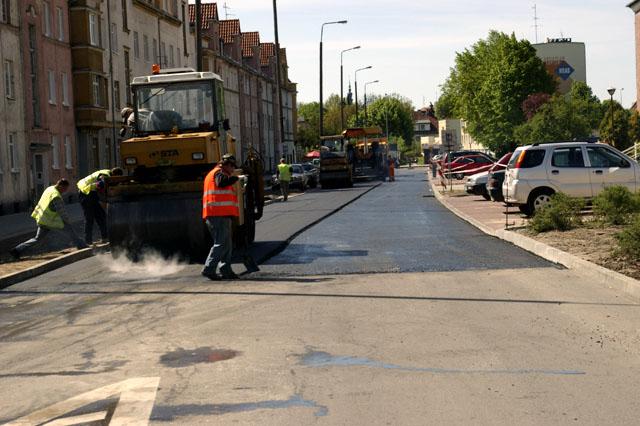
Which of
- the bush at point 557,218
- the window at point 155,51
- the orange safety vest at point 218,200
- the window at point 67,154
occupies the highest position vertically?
the window at point 155,51

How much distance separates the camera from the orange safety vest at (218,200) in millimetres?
15039

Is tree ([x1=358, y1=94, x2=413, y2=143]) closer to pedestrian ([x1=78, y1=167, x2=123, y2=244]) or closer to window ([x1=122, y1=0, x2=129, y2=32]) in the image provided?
window ([x1=122, y1=0, x2=129, y2=32])

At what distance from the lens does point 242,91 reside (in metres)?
91.4

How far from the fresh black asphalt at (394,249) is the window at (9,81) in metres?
18.0

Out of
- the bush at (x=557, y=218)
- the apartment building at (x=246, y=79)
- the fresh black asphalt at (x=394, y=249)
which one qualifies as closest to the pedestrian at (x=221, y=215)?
the fresh black asphalt at (x=394, y=249)

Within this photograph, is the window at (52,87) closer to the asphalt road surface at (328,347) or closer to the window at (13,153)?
the window at (13,153)

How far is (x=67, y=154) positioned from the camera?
48.9 m

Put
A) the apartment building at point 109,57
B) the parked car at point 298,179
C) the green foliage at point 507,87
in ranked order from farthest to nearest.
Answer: the green foliage at point 507,87
the parked car at point 298,179
the apartment building at point 109,57

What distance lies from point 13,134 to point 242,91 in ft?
165

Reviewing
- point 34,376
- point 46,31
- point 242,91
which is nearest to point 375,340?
point 34,376

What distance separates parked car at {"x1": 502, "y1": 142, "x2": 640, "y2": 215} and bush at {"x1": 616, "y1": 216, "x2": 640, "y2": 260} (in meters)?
11.3

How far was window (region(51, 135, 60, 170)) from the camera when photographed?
4691 cm

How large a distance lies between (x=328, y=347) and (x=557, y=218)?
1178 cm

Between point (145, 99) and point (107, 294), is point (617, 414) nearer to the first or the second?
point (107, 294)
